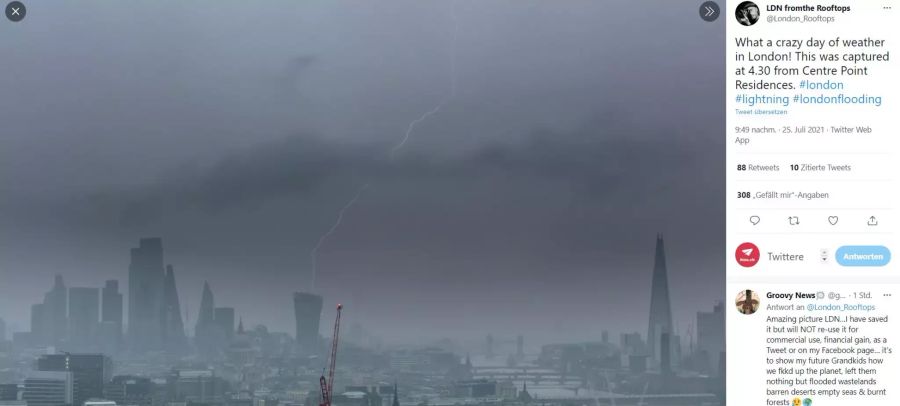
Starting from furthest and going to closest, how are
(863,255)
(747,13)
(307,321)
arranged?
(307,321) < (747,13) < (863,255)

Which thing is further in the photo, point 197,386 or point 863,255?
point 197,386

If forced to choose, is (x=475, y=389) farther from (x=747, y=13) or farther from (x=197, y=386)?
(x=747, y=13)

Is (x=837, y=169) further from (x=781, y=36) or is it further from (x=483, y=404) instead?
(x=483, y=404)

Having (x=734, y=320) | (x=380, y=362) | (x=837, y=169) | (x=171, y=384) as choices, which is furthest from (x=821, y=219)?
(x=171, y=384)

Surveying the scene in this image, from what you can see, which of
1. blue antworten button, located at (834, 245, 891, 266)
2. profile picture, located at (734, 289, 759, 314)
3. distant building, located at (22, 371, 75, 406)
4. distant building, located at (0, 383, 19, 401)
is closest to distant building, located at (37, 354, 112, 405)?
distant building, located at (22, 371, 75, 406)

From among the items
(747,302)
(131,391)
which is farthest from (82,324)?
(747,302)

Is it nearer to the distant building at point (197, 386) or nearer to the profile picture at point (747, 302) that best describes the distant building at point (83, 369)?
the distant building at point (197, 386)

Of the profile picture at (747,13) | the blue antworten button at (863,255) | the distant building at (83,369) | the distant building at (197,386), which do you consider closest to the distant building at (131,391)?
the distant building at (83,369)
